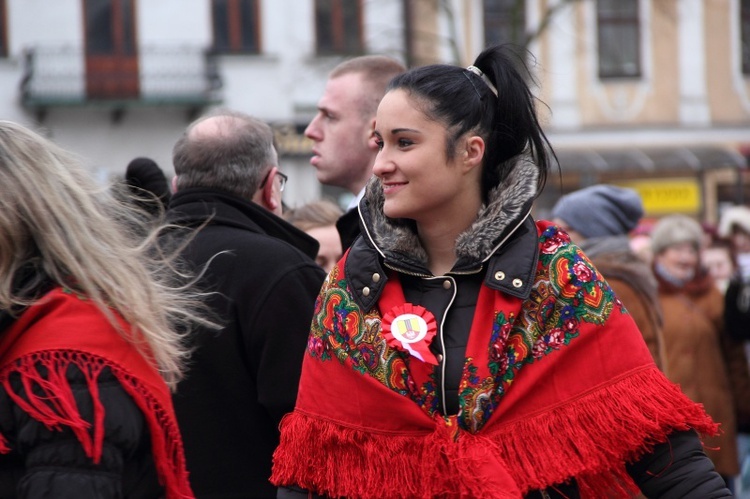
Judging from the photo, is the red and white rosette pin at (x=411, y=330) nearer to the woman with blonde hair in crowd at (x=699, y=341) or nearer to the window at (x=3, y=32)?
the woman with blonde hair in crowd at (x=699, y=341)

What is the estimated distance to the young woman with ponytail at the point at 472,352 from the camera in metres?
2.54

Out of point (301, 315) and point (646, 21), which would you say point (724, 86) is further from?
point (301, 315)

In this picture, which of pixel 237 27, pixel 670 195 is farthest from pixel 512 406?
pixel 670 195

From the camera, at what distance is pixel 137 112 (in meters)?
21.7

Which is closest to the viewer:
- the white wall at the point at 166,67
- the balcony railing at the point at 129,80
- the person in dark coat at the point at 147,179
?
the person in dark coat at the point at 147,179

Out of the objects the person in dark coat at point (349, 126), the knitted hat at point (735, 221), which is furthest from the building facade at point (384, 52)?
the person in dark coat at point (349, 126)

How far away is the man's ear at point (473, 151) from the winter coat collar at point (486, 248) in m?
0.09

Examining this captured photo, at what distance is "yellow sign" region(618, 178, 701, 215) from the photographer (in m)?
22.8

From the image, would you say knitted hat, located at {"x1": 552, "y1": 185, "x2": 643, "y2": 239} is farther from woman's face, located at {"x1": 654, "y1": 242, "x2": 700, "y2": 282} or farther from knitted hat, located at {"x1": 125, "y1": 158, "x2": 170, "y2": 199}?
knitted hat, located at {"x1": 125, "y1": 158, "x2": 170, "y2": 199}

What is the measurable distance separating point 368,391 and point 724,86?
22649 millimetres

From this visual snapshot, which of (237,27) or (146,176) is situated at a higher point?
(237,27)

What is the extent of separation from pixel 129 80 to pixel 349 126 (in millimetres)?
17982

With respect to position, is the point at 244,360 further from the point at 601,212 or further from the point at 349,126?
the point at 601,212

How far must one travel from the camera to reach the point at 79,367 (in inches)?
92.1
